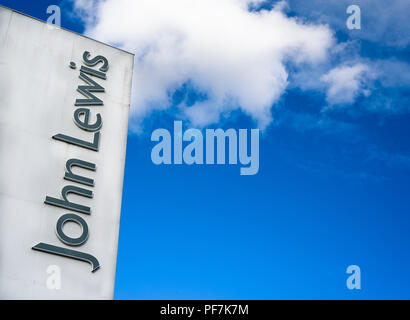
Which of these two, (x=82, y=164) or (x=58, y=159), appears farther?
(x=82, y=164)

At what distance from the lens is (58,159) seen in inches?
725

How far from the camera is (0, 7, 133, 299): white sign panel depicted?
16828 millimetres

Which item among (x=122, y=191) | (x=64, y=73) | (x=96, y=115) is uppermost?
(x=64, y=73)

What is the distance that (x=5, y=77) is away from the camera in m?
19.0

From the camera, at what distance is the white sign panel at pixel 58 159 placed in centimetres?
1683

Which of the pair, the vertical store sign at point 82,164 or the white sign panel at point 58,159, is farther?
the vertical store sign at point 82,164

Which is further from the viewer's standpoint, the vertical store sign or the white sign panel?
the vertical store sign
